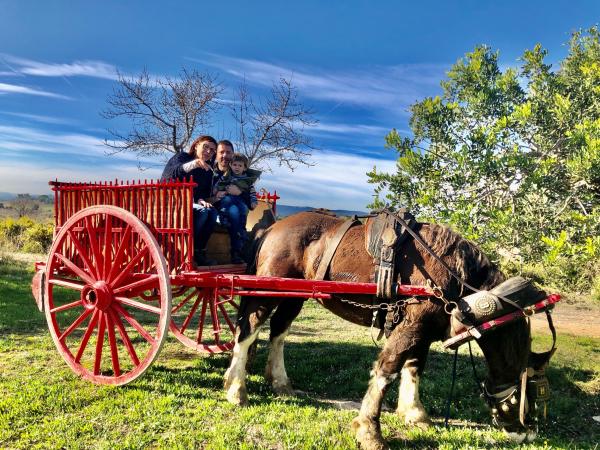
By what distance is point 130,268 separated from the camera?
15.2ft

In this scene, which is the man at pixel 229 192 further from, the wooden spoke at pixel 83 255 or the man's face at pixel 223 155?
the wooden spoke at pixel 83 255

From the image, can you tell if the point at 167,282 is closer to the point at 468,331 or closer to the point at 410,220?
the point at 410,220

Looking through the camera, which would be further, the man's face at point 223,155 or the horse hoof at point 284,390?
the man's face at point 223,155

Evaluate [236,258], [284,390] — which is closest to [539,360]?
[284,390]

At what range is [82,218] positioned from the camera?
16.6 ft

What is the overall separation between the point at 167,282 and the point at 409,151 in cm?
505

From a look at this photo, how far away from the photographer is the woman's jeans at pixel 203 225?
4.89 meters

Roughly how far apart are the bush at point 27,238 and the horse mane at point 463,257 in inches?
835

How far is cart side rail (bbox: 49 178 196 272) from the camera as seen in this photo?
462 centimetres

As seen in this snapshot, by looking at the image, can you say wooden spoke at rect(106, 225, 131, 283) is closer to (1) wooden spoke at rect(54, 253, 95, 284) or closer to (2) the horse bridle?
(1) wooden spoke at rect(54, 253, 95, 284)

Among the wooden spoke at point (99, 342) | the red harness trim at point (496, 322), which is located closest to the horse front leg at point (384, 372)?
the red harness trim at point (496, 322)

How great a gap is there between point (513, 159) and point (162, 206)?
203 inches

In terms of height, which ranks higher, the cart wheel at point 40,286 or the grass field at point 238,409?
the cart wheel at point 40,286

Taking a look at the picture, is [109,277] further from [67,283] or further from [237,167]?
[237,167]
